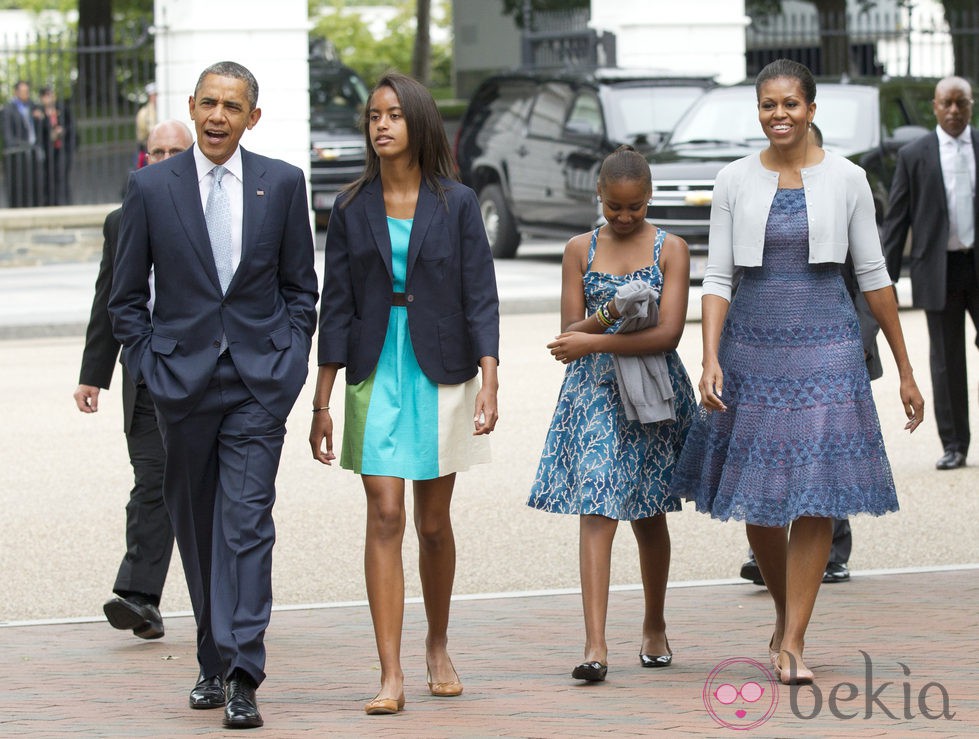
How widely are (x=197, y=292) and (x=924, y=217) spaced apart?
5.58 meters

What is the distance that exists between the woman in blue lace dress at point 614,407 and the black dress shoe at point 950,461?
411 cm

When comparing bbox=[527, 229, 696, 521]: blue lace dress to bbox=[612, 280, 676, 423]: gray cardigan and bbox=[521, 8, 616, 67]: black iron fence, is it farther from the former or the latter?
bbox=[521, 8, 616, 67]: black iron fence

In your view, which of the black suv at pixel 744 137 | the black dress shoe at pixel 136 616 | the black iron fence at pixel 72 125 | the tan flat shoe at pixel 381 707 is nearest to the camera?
the tan flat shoe at pixel 381 707

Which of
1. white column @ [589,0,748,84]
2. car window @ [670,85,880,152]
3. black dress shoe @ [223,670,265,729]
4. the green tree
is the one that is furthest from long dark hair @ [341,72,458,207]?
the green tree

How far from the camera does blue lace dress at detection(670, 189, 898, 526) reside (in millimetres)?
5617

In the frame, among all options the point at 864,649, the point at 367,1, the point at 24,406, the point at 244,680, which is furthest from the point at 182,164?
the point at 367,1

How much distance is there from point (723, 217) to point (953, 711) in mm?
1695

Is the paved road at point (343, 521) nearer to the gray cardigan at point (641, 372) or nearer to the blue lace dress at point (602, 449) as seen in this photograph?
the blue lace dress at point (602, 449)

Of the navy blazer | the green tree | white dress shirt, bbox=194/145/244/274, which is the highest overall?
the green tree

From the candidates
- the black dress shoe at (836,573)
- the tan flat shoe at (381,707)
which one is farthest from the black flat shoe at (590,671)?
the black dress shoe at (836,573)

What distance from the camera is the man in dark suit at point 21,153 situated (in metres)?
22.0

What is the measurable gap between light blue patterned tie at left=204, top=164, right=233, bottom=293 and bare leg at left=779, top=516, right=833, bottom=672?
6.37 ft

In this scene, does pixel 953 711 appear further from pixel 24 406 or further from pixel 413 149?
pixel 24 406

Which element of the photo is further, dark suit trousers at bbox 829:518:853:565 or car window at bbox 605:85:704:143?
car window at bbox 605:85:704:143
